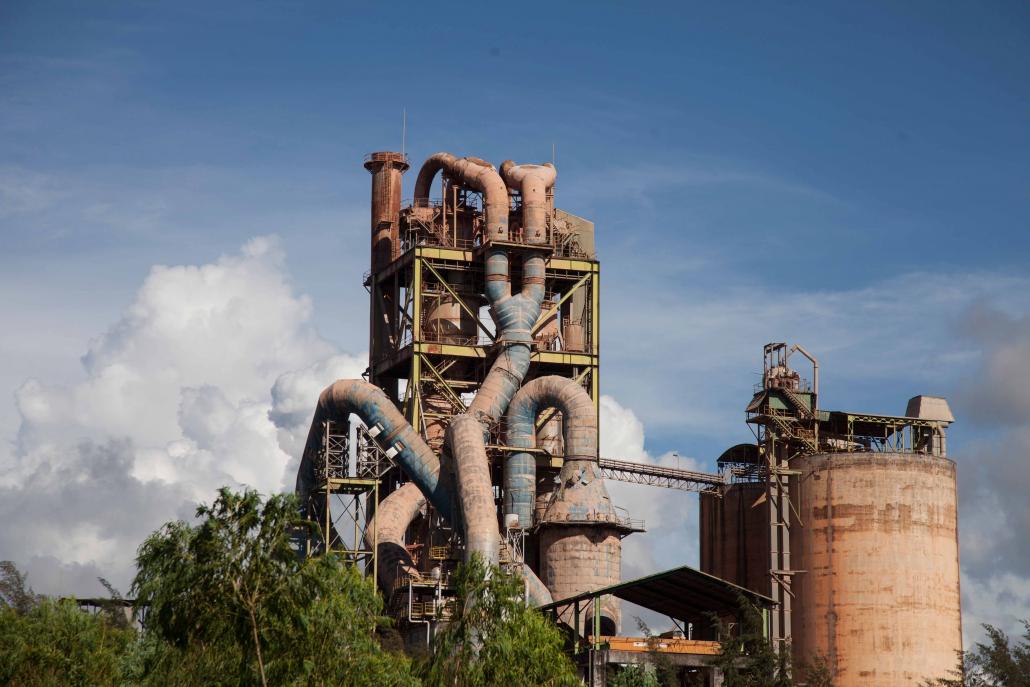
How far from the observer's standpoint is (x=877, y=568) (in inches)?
3324

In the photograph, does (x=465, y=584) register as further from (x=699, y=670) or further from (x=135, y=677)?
(x=699, y=670)

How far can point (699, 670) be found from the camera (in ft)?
243

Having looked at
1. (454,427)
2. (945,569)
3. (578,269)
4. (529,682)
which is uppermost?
(578,269)

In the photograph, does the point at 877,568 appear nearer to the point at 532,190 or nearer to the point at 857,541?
the point at 857,541

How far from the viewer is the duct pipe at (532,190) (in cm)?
9031

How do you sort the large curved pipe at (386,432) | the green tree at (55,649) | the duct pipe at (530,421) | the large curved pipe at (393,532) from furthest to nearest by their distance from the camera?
the duct pipe at (530,421) < the large curved pipe at (386,432) < the large curved pipe at (393,532) < the green tree at (55,649)

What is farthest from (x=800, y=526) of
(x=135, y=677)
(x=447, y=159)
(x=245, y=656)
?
(x=245, y=656)

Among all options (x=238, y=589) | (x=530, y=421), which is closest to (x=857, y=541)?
(x=530, y=421)

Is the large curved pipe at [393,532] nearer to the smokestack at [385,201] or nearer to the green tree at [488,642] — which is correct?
the smokestack at [385,201]

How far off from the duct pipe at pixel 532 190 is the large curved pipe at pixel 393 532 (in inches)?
539

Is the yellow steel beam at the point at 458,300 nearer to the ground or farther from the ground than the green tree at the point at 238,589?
farther from the ground

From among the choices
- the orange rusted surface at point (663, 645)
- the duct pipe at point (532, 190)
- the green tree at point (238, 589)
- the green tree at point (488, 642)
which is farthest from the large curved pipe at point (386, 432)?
the green tree at point (238, 589)

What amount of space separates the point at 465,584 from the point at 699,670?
24.4m

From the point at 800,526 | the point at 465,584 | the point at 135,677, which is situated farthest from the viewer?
the point at 800,526
